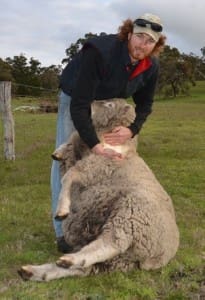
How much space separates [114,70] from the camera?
5.26 metres

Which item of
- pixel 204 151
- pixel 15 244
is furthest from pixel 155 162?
pixel 15 244

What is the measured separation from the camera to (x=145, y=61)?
542 cm

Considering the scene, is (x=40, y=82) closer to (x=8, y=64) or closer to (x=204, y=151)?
(x=8, y=64)

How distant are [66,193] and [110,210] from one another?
0.41 meters

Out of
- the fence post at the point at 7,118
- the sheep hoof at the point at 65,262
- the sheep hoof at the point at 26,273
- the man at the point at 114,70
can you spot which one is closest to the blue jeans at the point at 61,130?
the man at the point at 114,70

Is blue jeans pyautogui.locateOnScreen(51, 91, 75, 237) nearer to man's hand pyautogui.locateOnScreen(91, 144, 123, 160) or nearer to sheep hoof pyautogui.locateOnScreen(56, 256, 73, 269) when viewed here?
man's hand pyautogui.locateOnScreen(91, 144, 123, 160)

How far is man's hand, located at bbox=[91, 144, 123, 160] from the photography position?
523cm

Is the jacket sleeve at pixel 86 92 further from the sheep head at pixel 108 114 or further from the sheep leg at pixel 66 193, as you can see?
the sheep leg at pixel 66 193

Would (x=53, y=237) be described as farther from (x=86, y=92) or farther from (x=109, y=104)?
(x=86, y=92)

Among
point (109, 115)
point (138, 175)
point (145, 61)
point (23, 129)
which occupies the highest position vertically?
point (145, 61)

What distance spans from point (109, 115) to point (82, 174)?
22.7 inches

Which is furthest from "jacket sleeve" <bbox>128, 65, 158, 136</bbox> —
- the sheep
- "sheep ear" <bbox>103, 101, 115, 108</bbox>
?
"sheep ear" <bbox>103, 101, 115, 108</bbox>

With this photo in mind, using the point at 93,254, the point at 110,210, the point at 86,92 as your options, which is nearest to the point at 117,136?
the point at 86,92

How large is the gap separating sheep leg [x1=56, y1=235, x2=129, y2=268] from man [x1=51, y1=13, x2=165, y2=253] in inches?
33.3
